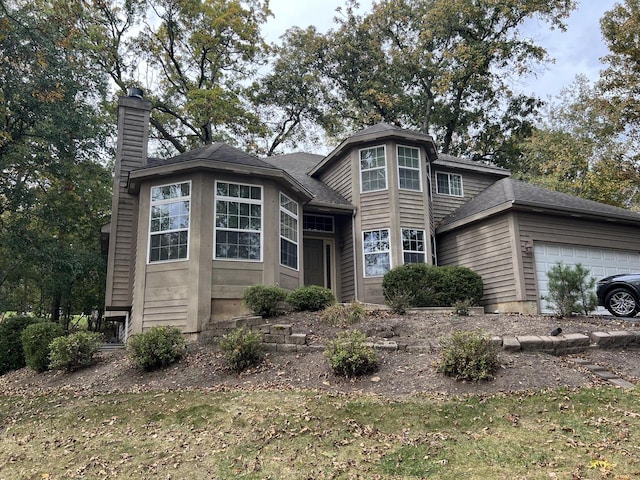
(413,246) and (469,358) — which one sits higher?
(413,246)

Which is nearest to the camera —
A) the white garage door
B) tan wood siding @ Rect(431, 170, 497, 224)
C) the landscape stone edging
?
the landscape stone edging

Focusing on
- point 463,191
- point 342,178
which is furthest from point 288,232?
point 463,191

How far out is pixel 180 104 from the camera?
22.7 m

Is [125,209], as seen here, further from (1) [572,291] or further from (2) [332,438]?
(1) [572,291]

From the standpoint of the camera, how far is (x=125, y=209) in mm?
11219

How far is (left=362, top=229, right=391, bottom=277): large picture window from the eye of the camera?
1295cm

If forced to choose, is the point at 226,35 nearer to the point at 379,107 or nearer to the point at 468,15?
the point at 379,107

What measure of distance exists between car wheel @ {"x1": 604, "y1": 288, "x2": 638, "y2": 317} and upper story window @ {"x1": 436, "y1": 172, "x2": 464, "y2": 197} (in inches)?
250

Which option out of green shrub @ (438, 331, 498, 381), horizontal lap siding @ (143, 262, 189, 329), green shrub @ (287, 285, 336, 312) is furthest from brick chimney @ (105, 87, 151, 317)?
green shrub @ (438, 331, 498, 381)

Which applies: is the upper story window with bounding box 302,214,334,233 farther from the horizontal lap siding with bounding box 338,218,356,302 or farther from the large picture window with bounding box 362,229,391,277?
the large picture window with bounding box 362,229,391,277

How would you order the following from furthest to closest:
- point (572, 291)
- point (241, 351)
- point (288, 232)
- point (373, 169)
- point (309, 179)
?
point (309, 179)
point (373, 169)
point (288, 232)
point (572, 291)
point (241, 351)

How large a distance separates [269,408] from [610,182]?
1986 centimetres

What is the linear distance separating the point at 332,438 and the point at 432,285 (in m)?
7.06

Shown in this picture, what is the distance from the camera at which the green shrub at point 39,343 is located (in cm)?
845
